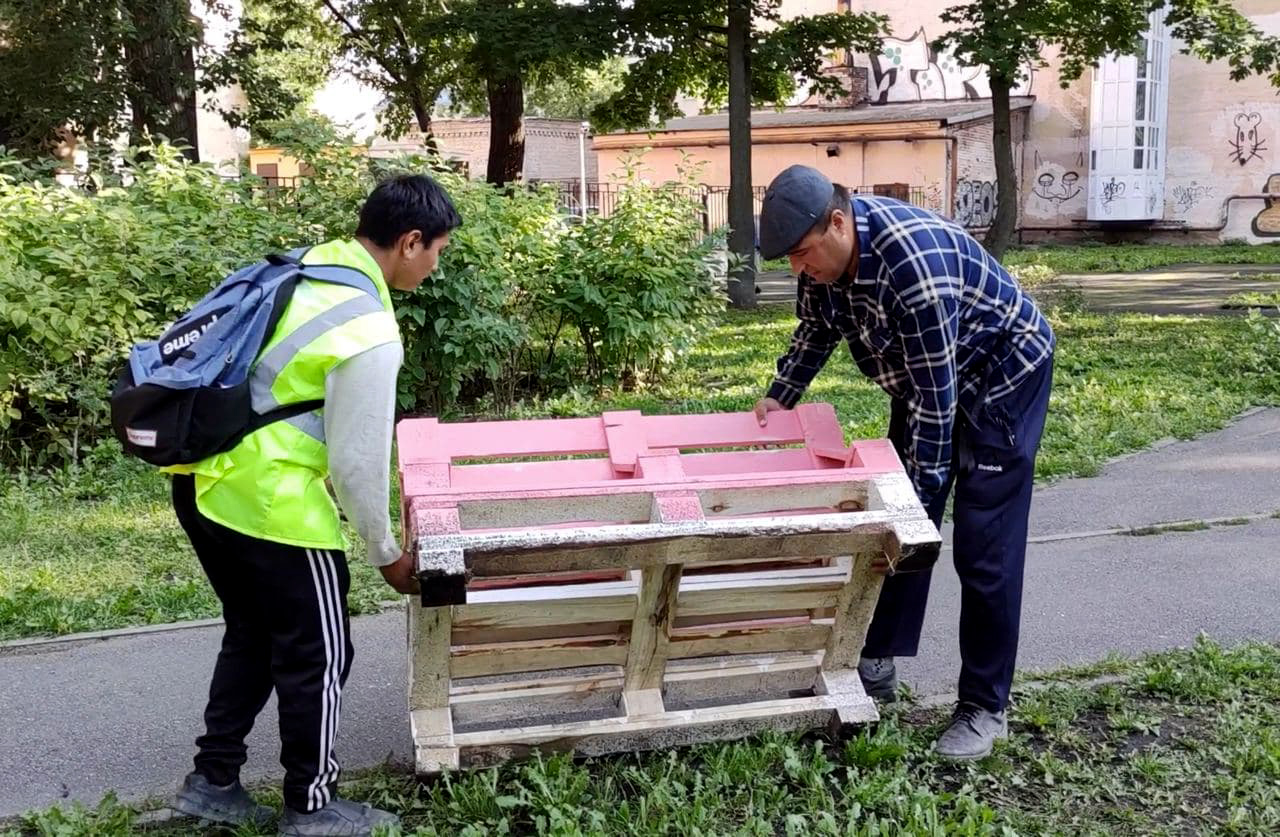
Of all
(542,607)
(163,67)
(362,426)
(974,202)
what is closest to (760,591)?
(542,607)

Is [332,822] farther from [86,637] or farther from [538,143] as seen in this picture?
[538,143]

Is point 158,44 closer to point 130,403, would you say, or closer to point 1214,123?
point 130,403

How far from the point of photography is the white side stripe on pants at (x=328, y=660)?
114 inches

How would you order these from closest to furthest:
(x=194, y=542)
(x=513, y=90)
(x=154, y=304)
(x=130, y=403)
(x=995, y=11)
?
(x=130, y=403)
(x=194, y=542)
(x=154, y=304)
(x=995, y=11)
(x=513, y=90)

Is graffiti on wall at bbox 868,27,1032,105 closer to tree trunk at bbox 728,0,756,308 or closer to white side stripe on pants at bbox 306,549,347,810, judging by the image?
tree trunk at bbox 728,0,756,308

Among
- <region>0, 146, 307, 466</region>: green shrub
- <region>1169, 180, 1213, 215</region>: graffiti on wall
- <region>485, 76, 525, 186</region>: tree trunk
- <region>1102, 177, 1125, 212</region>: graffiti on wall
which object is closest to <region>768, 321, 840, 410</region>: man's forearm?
<region>0, 146, 307, 466</region>: green shrub

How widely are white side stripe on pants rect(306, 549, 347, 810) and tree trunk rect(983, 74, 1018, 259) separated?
53.8ft

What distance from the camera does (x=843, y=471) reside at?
3496mm

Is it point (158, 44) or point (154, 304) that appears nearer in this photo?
point (154, 304)

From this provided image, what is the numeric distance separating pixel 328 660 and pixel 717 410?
5814mm

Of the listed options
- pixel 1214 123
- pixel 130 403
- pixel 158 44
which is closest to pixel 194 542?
pixel 130 403

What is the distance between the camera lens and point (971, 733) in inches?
146

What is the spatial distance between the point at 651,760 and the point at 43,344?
5065 millimetres

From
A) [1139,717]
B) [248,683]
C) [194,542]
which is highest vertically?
[194,542]
